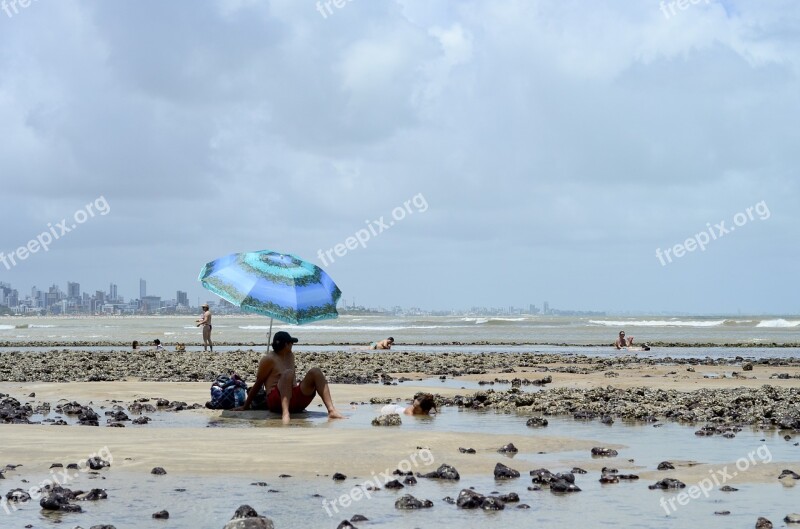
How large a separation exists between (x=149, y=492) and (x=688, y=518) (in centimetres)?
515

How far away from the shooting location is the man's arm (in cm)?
A: 1655

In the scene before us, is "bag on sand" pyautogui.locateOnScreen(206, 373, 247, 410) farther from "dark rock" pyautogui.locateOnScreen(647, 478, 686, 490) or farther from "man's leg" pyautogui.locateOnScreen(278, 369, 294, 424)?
"dark rock" pyautogui.locateOnScreen(647, 478, 686, 490)

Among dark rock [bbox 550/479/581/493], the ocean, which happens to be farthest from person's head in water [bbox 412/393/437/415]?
the ocean

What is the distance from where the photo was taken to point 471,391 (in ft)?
73.9

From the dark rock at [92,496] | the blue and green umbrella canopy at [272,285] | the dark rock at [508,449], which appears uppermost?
the blue and green umbrella canopy at [272,285]

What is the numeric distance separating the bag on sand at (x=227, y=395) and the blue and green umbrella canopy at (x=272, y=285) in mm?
2327

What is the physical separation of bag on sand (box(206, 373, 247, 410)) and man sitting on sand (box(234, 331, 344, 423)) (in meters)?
0.70

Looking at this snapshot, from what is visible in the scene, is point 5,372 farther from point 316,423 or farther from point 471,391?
point 316,423

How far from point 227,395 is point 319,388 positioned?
210 cm

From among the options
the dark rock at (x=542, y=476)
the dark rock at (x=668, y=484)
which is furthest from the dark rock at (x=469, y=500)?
the dark rock at (x=668, y=484)

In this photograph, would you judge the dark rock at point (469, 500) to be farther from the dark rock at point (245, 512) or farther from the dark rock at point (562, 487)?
the dark rock at point (245, 512)

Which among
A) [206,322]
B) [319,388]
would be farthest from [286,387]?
[206,322]

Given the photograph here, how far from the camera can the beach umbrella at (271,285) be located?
1564 centimetres

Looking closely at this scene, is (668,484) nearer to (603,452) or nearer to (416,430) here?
(603,452)
